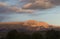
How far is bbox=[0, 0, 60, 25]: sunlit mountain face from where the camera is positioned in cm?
416

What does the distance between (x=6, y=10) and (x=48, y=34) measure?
4.40 feet

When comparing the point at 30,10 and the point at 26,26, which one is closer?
the point at 26,26

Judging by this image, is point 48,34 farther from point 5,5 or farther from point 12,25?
point 5,5

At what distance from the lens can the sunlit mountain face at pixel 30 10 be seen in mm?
4164

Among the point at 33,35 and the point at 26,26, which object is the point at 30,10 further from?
the point at 33,35

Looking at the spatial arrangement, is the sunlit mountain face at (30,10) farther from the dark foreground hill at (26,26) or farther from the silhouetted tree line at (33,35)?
the silhouetted tree line at (33,35)

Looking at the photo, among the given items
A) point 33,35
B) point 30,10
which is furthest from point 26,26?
point 30,10

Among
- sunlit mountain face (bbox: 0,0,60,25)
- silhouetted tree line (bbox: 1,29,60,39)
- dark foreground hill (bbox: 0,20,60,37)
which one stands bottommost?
silhouetted tree line (bbox: 1,29,60,39)

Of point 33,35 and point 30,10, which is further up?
point 30,10

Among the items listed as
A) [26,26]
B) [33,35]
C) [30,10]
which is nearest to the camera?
[33,35]

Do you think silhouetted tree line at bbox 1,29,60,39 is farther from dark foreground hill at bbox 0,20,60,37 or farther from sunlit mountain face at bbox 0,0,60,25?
sunlit mountain face at bbox 0,0,60,25

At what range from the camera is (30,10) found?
4250mm

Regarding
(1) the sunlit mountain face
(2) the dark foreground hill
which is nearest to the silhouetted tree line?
(2) the dark foreground hill

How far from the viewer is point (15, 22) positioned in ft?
13.6
